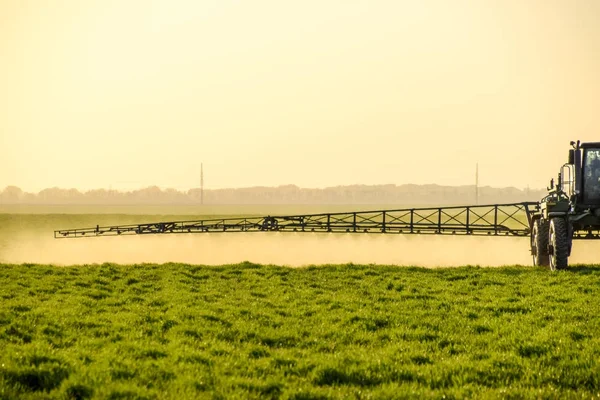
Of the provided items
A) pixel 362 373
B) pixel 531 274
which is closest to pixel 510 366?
pixel 362 373

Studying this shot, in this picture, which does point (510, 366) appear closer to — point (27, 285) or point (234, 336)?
point (234, 336)

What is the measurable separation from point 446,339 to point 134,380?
21.2 ft

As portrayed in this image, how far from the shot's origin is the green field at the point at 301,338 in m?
8.13

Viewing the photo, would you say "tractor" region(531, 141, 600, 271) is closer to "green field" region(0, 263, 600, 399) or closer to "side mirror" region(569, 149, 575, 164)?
"side mirror" region(569, 149, 575, 164)

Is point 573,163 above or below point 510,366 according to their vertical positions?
above

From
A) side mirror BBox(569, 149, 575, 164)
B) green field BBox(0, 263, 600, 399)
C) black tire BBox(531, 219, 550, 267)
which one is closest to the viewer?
green field BBox(0, 263, 600, 399)

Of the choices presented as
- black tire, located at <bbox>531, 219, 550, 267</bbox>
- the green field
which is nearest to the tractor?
black tire, located at <bbox>531, 219, 550, 267</bbox>

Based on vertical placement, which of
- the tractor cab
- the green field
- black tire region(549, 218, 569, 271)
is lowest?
the green field

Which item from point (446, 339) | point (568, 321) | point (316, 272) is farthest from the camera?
point (316, 272)

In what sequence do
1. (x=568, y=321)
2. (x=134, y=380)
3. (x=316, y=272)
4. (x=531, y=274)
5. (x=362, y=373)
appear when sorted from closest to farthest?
(x=134, y=380) < (x=362, y=373) < (x=568, y=321) < (x=531, y=274) < (x=316, y=272)

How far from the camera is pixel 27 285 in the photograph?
19219 millimetres

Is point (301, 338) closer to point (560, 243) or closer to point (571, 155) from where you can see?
point (560, 243)

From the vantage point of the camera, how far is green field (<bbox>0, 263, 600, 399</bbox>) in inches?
320

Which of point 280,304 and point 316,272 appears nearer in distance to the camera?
point 280,304
